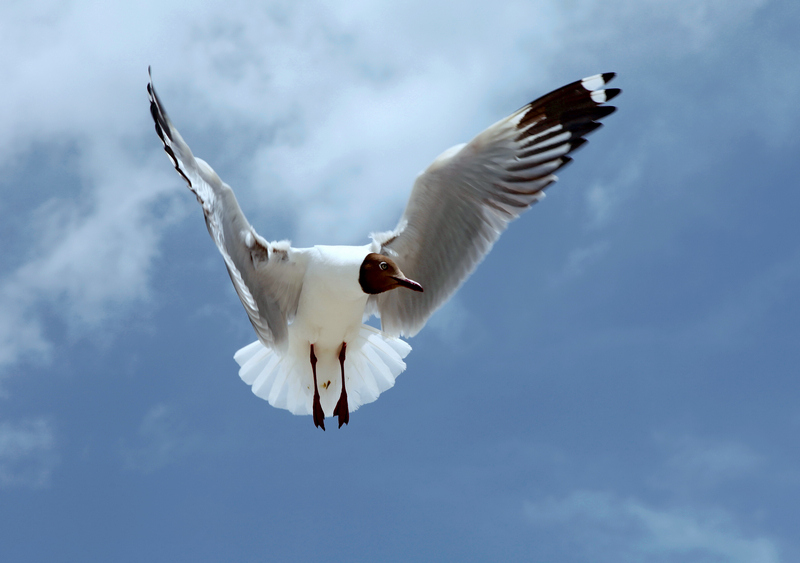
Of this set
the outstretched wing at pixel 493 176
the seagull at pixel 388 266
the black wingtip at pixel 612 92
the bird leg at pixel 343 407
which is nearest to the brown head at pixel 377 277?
the seagull at pixel 388 266

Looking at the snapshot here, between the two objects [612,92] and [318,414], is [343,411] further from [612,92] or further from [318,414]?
[612,92]

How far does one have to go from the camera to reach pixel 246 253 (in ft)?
13.1

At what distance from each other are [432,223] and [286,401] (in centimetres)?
135

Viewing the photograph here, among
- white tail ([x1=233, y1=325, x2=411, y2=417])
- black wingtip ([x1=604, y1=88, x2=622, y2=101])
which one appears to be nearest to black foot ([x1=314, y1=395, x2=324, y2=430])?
white tail ([x1=233, y1=325, x2=411, y2=417])

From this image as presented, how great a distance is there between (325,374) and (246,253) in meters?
0.97

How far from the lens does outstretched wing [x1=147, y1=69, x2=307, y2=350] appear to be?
3525 mm

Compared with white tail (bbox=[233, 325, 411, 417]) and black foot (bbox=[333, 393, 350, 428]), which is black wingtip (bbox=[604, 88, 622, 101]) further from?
black foot (bbox=[333, 393, 350, 428])

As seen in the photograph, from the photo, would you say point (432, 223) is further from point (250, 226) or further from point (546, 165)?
point (250, 226)

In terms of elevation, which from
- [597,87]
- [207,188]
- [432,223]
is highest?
[597,87]

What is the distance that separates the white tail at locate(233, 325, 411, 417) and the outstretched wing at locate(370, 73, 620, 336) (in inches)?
23.4

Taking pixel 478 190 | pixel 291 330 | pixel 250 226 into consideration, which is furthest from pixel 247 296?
pixel 478 190

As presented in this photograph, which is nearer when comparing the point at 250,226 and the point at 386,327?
the point at 250,226

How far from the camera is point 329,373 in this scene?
4617 mm

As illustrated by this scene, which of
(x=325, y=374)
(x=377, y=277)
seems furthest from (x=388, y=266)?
(x=325, y=374)
